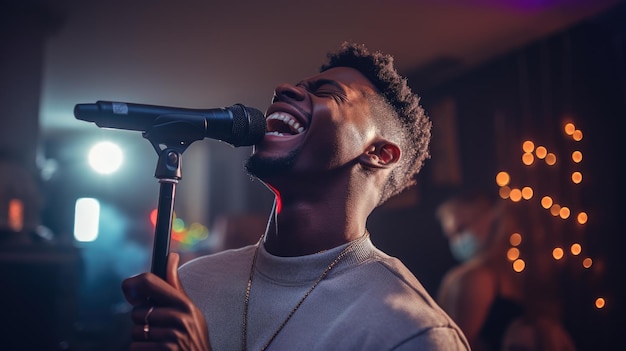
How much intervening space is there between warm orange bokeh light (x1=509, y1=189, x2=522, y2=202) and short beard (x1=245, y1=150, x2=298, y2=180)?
3392mm

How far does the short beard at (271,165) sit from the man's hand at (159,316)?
1.37ft

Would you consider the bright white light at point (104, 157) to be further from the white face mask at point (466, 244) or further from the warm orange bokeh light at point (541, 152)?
the warm orange bokeh light at point (541, 152)

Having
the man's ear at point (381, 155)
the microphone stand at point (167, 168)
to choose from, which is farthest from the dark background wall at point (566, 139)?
the microphone stand at point (167, 168)

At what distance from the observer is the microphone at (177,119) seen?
1.16m

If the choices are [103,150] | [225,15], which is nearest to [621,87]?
[225,15]

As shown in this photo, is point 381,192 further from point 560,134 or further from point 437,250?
point 437,250

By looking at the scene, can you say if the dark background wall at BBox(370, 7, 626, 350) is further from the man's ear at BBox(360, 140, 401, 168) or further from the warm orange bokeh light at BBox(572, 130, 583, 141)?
the man's ear at BBox(360, 140, 401, 168)

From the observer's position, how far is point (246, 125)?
4.34ft

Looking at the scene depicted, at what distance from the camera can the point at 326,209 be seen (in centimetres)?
Result: 153

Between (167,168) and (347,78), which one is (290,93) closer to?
(347,78)

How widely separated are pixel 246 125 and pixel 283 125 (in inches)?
11.9

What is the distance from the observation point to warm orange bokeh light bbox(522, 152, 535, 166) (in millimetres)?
4457

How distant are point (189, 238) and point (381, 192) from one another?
9.30 m

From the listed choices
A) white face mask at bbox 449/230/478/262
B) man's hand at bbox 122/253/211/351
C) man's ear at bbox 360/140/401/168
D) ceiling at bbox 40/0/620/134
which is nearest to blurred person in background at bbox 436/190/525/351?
white face mask at bbox 449/230/478/262
